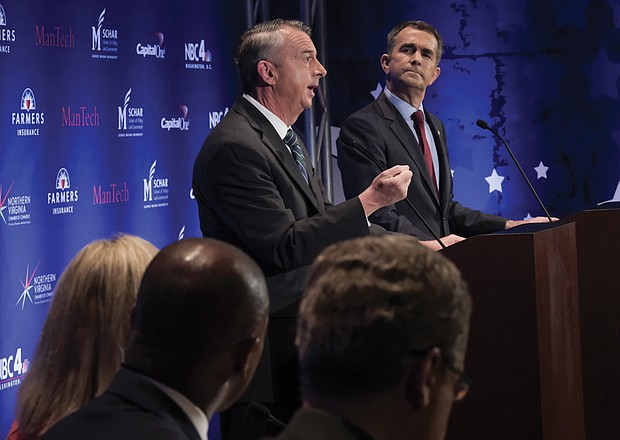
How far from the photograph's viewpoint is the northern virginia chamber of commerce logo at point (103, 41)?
4890 millimetres

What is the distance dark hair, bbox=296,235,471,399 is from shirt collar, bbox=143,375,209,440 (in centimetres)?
36

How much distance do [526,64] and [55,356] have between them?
5.25 m

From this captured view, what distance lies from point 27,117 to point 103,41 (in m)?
0.75

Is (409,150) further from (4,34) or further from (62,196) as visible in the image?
(4,34)

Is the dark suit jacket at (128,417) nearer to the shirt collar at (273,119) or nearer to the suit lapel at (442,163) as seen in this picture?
the shirt collar at (273,119)

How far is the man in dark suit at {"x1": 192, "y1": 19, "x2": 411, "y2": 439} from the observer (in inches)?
121

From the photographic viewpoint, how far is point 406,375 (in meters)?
1.21

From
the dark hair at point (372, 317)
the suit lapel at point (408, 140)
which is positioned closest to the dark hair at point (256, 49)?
the suit lapel at point (408, 140)

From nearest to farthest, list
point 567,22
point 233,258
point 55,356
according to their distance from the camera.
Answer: point 233,258
point 55,356
point 567,22

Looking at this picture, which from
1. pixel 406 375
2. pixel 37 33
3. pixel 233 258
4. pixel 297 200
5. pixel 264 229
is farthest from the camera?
pixel 37 33

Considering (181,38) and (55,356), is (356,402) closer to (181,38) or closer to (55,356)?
(55,356)

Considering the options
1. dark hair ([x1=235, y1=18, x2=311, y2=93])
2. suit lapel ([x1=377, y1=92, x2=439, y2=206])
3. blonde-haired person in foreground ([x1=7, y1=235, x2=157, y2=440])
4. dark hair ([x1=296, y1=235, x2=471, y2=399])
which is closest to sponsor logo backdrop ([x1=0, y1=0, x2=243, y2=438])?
dark hair ([x1=235, y1=18, x2=311, y2=93])

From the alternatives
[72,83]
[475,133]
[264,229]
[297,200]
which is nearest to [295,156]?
[297,200]

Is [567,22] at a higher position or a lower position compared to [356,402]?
higher
